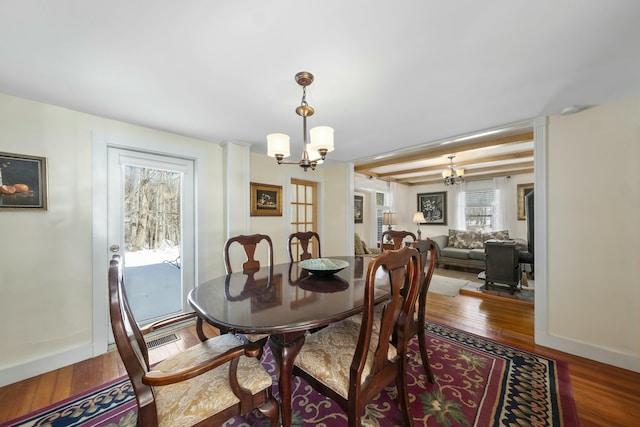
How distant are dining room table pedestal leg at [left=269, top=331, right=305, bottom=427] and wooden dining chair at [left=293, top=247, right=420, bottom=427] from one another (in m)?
0.14

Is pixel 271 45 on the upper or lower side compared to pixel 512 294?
upper

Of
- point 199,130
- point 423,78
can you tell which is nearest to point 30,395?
point 199,130

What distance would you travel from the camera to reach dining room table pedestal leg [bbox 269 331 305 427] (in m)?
1.13

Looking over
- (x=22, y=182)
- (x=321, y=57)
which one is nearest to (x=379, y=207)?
(x=321, y=57)

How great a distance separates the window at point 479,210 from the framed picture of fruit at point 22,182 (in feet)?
24.7

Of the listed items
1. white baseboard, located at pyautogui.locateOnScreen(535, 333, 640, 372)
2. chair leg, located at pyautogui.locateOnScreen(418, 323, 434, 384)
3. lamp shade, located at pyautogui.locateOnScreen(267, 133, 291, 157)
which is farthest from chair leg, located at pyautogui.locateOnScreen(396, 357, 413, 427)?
white baseboard, located at pyautogui.locateOnScreen(535, 333, 640, 372)

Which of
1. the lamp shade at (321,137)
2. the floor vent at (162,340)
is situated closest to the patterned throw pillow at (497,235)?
the lamp shade at (321,137)

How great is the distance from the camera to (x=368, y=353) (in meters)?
1.25

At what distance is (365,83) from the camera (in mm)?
1697

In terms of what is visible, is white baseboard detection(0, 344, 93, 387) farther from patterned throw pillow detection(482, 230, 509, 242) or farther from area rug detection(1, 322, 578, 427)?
patterned throw pillow detection(482, 230, 509, 242)

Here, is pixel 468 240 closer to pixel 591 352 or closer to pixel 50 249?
pixel 591 352

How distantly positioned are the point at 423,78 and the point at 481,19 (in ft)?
1.63

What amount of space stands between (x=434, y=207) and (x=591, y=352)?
5.00 metres

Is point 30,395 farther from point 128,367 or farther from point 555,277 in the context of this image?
point 555,277
